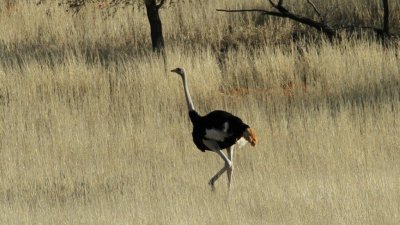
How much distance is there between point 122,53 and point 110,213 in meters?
9.67

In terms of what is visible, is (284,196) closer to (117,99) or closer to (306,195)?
(306,195)

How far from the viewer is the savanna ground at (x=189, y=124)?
31.9ft

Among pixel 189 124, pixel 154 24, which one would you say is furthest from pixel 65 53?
pixel 189 124

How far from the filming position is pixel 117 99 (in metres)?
14.9

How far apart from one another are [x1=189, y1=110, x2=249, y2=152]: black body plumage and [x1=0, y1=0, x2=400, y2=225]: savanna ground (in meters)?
0.48

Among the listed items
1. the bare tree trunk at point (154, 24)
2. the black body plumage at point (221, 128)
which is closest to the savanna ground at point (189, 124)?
the bare tree trunk at point (154, 24)

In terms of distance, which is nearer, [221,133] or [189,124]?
[221,133]

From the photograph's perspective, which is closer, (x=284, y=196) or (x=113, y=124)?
(x=284, y=196)

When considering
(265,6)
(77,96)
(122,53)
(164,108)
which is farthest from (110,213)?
(265,6)

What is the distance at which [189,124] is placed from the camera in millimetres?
13516

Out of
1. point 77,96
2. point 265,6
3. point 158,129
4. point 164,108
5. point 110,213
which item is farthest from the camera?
point 265,6

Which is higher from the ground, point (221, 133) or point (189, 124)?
point (221, 133)

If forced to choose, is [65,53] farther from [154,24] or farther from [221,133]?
[221,133]

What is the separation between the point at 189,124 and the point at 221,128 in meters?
3.21
